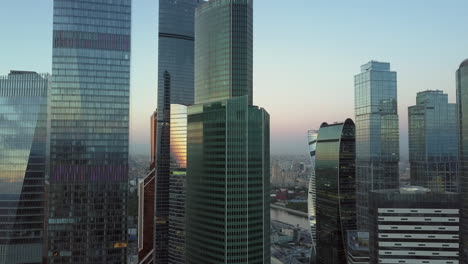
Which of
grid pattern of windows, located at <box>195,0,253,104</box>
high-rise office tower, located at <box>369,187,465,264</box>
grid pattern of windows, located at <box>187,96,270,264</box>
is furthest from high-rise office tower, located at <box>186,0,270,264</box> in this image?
high-rise office tower, located at <box>369,187,465,264</box>

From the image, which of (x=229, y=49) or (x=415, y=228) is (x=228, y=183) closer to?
(x=229, y=49)

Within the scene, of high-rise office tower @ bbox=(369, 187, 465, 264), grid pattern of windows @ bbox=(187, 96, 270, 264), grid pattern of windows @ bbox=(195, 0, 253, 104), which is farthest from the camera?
grid pattern of windows @ bbox=(195, 0, 253, 104)

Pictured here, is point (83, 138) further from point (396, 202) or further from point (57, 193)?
point (396, 202)

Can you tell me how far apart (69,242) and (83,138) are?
1269 inches

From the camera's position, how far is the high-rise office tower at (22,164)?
122500 millimetres

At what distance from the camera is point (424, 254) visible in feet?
387

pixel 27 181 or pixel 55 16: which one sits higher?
pixel 55 16

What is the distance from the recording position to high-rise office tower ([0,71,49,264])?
12250 cm

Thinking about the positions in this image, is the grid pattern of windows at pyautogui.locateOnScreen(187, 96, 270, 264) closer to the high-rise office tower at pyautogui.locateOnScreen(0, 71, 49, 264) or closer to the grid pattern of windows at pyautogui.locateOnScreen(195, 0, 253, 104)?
the grid pattern of windows at pyautogui.locateOnScreen(195, 0, 253, 104)

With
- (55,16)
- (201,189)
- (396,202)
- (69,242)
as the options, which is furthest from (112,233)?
(396,202)

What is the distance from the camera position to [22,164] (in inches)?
4995

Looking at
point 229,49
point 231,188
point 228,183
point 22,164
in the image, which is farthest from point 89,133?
point 229,49

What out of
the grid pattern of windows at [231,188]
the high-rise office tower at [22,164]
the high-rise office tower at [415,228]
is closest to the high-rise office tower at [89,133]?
the high-rise office tower at [22,164]

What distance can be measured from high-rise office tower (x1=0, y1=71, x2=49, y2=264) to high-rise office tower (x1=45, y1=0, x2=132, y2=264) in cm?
359
